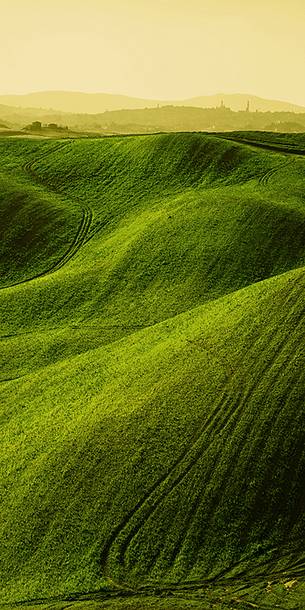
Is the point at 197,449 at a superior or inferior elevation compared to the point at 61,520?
superior

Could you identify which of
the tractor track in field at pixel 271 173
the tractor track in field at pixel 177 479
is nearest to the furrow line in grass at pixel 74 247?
the tractor track in field at pixel 271 173

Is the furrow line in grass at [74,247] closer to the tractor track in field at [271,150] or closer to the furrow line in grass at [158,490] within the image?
the tractor track in field at [271,150]

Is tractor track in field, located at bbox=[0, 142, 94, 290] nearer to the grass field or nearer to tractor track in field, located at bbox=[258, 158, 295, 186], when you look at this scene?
the grass field

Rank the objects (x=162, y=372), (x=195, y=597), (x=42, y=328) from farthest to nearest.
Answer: (x=42, y=328) < (x=162, y=372) < (x=195, y=597)

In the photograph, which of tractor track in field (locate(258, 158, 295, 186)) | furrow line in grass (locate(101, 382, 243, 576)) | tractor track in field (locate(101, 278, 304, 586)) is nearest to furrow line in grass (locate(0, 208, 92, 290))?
tractor track in field (locate(258, 158, 295, 186))

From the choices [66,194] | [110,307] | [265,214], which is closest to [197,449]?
[110,307]

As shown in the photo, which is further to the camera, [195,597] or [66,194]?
[66,194]

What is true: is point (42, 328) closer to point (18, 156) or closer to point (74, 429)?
point (74, 429)
